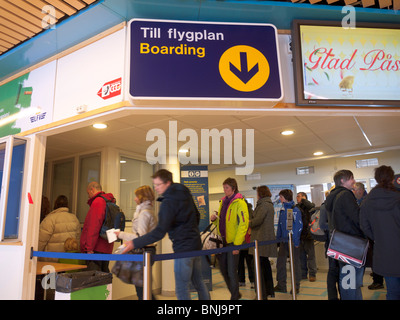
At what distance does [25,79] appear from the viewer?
11.9 feet

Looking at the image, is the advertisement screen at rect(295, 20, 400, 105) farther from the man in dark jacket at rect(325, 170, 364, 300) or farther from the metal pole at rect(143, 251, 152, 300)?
the metal pole at rect(143, 251, 152, 300)

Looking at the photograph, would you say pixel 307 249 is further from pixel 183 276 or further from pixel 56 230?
pixel 56 230

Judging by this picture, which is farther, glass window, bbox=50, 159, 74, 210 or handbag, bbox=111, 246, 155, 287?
glass window, bbox=50, 159, 74, 210

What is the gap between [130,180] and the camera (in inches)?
Result: 233

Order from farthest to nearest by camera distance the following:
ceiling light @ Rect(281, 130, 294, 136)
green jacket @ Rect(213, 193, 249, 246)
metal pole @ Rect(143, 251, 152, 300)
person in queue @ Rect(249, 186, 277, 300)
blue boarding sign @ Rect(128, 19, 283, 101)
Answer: ceiling light @ Rect(281, 130, 294, 136)
person in queue @ Rect(249, 186, 277, 300)
green jacket @ Rect(213, 193, 249, 246)
blue boarding sign @ Rect(128, 19, 283, 101)
metal pole @ Rect(143, 251, 152, 300)

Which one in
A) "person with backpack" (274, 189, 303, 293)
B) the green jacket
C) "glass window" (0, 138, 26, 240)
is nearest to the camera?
"glass window" (0, 138, 26, 240)

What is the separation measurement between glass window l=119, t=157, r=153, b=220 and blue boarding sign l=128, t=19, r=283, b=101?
3.39 m

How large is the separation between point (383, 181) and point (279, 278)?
2.54 metres

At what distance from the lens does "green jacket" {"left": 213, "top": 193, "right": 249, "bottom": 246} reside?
3906mm

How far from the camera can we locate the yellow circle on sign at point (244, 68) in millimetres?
2695

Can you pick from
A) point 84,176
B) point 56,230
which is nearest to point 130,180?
point 84,176

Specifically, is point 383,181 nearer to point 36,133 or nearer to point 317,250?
point 36,133

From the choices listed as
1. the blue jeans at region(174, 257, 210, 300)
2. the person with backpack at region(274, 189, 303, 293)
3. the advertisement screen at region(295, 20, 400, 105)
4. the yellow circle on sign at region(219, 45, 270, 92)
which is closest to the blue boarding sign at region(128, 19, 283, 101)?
the yellow circle on sign at region(219, 45, 270, 92)
